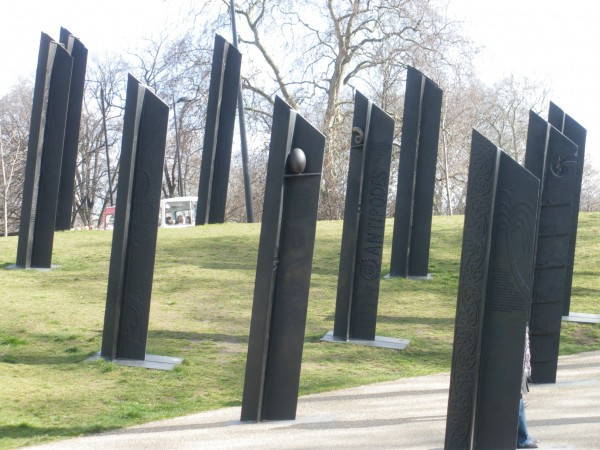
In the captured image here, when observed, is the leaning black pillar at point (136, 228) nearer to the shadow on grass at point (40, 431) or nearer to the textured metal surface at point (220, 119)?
the shadow on grass at point (40, 431)

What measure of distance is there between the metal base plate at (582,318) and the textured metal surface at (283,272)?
6.94 metres

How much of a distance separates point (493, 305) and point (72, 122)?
1362cm

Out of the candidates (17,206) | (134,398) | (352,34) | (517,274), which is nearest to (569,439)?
→ (517,274)

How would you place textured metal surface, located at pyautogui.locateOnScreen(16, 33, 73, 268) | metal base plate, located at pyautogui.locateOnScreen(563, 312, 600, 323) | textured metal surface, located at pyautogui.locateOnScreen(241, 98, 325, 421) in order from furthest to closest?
1. textured metal surface, located at pyautogui.locateOnScreen(16, 33, 73, 268)
2. metal base plate, located at pyautogui.locateOnScreen(563, 312, 600, 323)
3. textured metal surface, located at pyautogui.locateOnScreen(241, 98, 325, 421)

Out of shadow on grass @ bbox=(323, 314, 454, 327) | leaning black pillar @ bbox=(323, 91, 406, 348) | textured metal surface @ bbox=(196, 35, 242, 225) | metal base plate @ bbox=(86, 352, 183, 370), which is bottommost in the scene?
metal base plate @ bbox=(86, 352, 183, 370)

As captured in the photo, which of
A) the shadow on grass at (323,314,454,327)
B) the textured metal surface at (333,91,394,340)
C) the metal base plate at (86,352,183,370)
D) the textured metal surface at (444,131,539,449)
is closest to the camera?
the textured metal surface at (444,131,539,449)

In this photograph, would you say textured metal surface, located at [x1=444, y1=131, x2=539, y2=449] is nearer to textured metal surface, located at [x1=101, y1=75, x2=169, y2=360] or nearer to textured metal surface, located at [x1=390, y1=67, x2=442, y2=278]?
textured metal surface, located at [x1=101, y1=75, x2=169, y2=360]

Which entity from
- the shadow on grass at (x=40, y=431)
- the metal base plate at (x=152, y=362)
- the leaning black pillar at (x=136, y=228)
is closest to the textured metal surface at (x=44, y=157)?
the metal base plate at (x=152, y=362)

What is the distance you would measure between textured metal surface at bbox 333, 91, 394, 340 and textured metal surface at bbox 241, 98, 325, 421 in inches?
159

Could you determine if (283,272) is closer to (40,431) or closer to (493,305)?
(493,305)

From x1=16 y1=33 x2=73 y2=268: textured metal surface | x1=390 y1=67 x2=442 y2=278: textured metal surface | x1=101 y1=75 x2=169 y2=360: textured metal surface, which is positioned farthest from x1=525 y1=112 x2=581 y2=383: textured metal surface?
x1=16 y1=33 x2=73 y2=268: textured metal surface

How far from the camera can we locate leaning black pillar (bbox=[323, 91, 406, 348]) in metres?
12.5

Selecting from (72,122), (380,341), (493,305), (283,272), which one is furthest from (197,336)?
(72,122)

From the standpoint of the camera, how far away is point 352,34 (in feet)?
122
